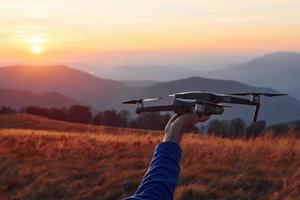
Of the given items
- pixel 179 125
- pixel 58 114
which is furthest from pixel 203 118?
pixel 58 114

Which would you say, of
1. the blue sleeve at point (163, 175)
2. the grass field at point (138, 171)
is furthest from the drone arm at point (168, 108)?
the grass field at point (138, 171)

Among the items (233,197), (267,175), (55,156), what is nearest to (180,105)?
(233,197)

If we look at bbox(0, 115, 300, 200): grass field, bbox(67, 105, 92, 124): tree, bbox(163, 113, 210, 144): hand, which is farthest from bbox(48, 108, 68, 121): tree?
bbox(163, 113, 210, 144): hand

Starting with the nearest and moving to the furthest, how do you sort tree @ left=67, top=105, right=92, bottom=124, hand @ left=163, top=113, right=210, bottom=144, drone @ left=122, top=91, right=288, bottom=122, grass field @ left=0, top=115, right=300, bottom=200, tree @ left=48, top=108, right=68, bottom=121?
drone @ left=122, top=91, right=288, bottom=122, hand @ left=163, top=113, right=210, bottom=144, grass field @ left=0, top=115, right=300, bottom=200, tree @ left=67, top=105, right=92, bottom=124, tree @ left=48, top=108, right=68, bottom=121

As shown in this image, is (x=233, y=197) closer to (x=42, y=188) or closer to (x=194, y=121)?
(x=42, y=188)

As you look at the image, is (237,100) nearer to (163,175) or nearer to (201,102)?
(201,102)

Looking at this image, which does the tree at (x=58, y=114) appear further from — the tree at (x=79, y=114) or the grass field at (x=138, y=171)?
the grass field at (x=138, y=171)

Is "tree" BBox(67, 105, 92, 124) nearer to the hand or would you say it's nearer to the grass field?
the grass field

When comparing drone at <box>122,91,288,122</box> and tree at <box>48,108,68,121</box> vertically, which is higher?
drone at <box>122,91,288,122</box>
